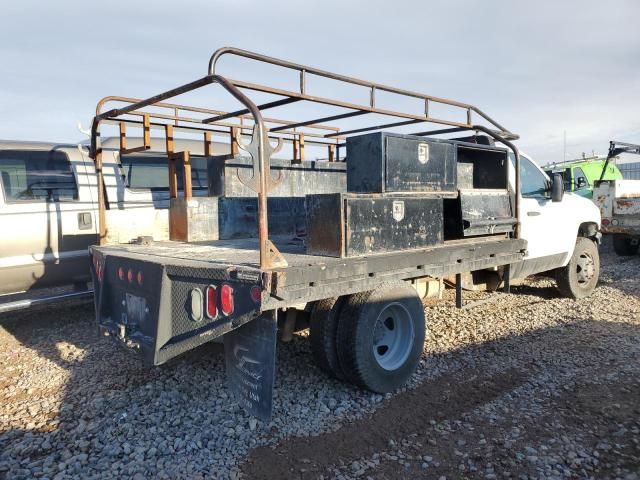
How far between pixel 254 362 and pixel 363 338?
2.86ft

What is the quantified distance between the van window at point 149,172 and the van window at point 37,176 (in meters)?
0.67

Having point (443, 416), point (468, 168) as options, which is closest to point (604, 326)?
point (468, 168)

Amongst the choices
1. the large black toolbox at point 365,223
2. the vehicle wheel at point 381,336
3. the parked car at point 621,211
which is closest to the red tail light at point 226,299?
the large black toolbox at point 365,223

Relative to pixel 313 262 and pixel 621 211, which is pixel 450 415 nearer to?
pixel 313 262

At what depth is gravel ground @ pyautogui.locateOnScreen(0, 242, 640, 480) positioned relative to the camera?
9.70 feet

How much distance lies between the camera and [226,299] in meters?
3.00

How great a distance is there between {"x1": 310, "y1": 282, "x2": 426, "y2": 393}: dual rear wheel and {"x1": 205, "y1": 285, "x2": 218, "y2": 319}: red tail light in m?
0.86

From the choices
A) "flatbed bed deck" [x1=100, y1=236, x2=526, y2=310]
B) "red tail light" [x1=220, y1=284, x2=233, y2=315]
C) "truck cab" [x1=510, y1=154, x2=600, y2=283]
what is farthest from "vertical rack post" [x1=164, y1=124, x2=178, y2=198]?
"truck cab" [x1=510, y1=154, x2=600, y2=283]

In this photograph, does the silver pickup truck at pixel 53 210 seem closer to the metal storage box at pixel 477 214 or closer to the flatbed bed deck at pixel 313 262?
the flatbed bed deck at pixel 313 262

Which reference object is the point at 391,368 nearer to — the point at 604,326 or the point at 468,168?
the point at 468,168

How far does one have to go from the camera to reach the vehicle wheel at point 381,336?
3.60 m

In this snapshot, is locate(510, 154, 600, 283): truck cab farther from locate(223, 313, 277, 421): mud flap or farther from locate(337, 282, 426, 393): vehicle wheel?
locate(223, 313, 277, 421): mud flap

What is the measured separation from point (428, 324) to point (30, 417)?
3.82 metres

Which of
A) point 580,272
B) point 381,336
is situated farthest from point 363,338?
point 580,272
